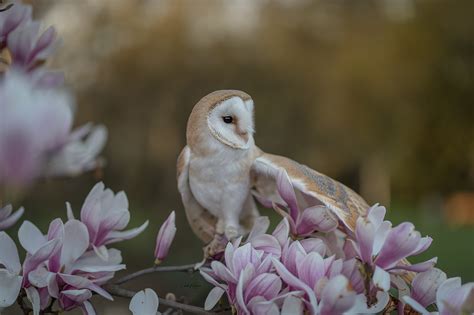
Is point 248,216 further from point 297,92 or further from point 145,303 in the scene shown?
point 297,92

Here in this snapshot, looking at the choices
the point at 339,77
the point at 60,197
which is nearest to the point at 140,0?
the point at 60,197

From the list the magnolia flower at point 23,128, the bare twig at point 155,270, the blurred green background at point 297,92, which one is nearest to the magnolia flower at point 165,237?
the bare twig at point 155,270

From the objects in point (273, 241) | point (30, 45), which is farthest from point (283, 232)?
point (30, 45)

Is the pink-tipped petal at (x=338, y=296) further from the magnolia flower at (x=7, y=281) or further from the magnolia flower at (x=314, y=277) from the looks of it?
the magnolia flower at (x=7, y=281)

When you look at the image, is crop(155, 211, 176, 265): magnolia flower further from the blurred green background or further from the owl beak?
the blurred green background

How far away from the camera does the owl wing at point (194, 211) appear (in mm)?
269

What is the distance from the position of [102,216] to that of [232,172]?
0.18 feet

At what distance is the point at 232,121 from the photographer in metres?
0.24

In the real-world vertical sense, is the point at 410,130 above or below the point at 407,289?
below

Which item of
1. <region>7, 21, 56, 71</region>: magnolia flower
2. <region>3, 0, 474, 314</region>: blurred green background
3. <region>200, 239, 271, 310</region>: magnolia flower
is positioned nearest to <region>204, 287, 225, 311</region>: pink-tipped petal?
<region>200, 239, 271, 310</region>: magnolia flower

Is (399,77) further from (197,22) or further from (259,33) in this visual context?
(197,22)

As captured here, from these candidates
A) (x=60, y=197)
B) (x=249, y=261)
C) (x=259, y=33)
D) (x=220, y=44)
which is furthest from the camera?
(x=259, y=33)

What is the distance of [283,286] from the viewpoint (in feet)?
0.73

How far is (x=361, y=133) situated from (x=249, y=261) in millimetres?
4346
